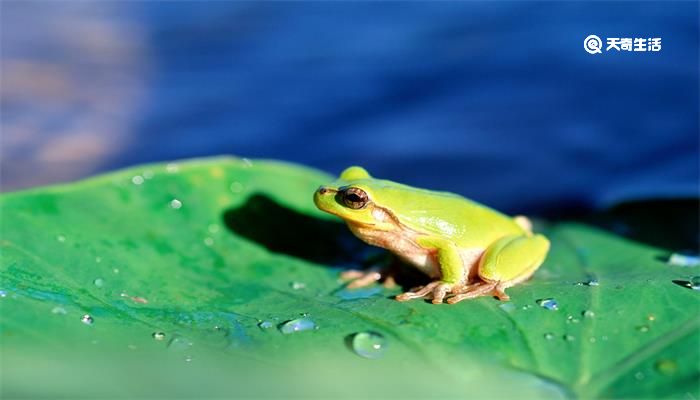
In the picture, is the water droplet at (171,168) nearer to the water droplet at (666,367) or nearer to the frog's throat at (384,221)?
the frog's throat at (384,221)

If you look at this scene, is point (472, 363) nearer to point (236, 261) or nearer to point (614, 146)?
point (236, 261)

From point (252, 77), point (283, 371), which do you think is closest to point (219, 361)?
point (283, 371)

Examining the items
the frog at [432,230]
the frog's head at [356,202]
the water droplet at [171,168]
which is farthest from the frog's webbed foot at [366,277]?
the water droplet at [171,168]

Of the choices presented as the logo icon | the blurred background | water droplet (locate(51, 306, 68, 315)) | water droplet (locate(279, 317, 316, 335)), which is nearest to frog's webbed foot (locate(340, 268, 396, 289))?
water droplet (locate(279, 317, 316, 335))

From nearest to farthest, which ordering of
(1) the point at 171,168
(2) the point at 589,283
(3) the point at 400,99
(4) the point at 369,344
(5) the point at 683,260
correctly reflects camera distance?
(4) the point at 369,344, (2) the point at 589,283, (5) the point at 683,260, (1) the point at 171,168, (3) the point at 400,99

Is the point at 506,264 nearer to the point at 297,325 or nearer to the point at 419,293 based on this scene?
the point at 419,293

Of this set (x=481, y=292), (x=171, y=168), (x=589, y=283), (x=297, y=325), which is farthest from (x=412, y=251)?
(x=171, y=168)
